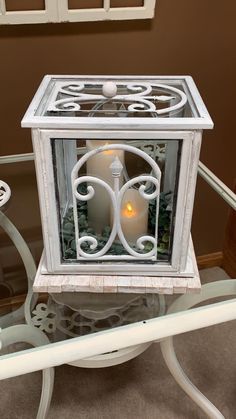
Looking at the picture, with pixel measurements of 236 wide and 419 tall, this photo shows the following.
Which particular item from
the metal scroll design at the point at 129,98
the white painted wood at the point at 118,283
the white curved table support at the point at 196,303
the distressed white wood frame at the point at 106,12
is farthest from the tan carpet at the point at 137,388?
the distressed white wood frame at the point at 106,12

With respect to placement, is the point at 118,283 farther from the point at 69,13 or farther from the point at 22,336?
the point at 69,13

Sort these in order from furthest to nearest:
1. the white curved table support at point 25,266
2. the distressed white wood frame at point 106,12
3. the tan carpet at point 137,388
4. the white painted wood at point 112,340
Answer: the tan carpet at point 137,388 < the distressed white wood frame at point 106,12 < the white curved table support at point 25,266 < the white painted wood at point 112,340

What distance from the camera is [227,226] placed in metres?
1.30

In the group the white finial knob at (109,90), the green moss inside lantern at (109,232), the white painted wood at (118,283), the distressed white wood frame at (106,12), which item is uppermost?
the distressed white wood frame at (106,12)

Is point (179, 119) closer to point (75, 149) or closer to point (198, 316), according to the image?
point (75, 149)

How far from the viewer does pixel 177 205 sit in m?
0.66

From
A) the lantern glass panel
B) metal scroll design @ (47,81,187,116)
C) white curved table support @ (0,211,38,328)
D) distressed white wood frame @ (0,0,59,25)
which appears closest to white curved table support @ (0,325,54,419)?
white curved table support @ (0,211,38,328)

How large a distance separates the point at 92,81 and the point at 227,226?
2.39ft

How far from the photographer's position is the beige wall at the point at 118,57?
981mm

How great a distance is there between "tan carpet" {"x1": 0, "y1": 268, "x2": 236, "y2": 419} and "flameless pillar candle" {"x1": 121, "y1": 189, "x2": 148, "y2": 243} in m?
0.39

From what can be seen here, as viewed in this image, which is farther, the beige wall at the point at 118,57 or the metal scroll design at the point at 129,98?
the beige wall at the point at 118,57

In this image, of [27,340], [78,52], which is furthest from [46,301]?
[78,52]

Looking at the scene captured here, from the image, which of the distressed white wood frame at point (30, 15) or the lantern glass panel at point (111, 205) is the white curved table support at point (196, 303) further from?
the distressed white wood frame at point (30, 15)

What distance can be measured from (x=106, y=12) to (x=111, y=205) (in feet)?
1.80
